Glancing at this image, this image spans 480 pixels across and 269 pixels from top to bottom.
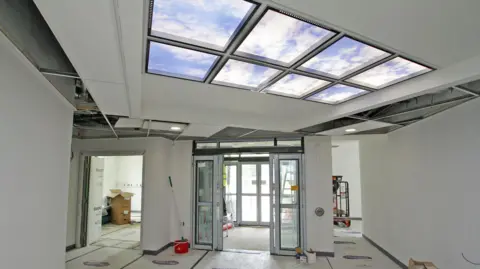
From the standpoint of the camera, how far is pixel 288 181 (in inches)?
269

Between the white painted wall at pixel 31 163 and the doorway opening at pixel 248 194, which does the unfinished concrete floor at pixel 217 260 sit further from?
the doorway opening at pixel 248 194

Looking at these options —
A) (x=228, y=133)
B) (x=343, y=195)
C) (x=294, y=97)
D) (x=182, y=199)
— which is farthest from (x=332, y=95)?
(x=343, y=195)

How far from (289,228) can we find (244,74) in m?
4.55

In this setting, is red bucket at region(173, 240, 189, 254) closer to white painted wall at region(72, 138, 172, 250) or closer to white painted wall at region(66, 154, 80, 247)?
white painted wall at region(72, 138, 172, 250)

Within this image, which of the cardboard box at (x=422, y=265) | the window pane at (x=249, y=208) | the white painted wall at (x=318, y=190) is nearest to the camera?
the cardboard box at (x=422, y=265)

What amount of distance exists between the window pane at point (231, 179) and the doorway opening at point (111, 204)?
273cm

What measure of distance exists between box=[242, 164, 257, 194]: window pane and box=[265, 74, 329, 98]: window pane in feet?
23.1

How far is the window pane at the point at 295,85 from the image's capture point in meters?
3.11

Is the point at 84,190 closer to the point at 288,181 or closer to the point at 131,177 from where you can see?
the point at 288,181

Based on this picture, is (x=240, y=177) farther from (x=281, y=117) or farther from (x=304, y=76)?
(x=304, y=76)

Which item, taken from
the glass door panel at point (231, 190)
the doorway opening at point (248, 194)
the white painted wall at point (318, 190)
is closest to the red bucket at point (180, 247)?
the white painted wall at point (318, 190)

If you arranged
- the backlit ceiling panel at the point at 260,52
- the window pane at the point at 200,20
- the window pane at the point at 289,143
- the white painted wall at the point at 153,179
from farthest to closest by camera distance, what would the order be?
the window pane at the point at 289,143 → the white painted wall at the point at 153,179 → the backlit ceiling panel at the point at 260,52 → the window pane at the point at 200,20

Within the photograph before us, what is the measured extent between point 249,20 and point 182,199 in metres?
5.85

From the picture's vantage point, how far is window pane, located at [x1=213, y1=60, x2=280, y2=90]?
9.12 feet
